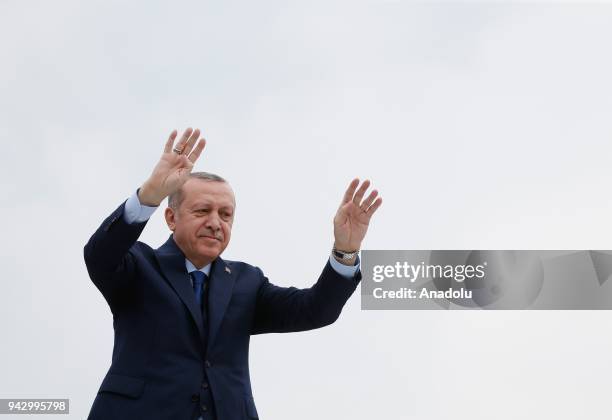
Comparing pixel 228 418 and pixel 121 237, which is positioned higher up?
pixel 121 237

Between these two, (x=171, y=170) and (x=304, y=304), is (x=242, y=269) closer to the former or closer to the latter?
(x=304, y=304)

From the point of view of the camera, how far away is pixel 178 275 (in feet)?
6.76

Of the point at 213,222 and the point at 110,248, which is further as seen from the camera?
the point at 213,222

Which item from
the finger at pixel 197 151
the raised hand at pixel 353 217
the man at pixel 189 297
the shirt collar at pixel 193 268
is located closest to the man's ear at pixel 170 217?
the man at pixel 189 297

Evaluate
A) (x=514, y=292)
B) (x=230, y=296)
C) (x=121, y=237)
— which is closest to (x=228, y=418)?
(x=230, y=296)

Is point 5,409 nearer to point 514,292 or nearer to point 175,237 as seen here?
point 175,237

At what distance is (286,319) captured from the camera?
85.7 inches

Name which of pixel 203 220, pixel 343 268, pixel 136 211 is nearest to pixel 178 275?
pixel 203 220

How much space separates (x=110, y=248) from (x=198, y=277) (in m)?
0.35

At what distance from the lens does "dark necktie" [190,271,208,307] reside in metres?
2.09

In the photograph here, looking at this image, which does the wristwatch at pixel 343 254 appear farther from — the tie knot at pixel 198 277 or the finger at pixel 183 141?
the finger at pixel 183 141

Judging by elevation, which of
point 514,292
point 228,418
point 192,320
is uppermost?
point 514,292

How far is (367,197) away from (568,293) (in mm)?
2539

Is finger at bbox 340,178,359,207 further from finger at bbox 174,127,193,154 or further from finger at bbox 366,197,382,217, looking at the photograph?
finger at bbox 174,127,193,154
